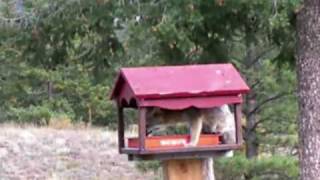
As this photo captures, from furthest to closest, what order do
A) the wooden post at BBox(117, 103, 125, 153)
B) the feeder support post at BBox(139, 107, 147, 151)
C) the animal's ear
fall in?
the wooden post at BBox(117, 103, 125, 153) < the animal's ear < the feeder support post at BBox(139, 107, 147, 151)

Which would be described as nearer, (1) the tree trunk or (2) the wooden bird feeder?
(2) the wooden bird feeder

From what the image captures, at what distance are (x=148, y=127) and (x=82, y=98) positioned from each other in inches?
598

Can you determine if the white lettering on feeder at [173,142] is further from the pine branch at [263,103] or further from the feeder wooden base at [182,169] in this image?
the pine branch at [263,103]

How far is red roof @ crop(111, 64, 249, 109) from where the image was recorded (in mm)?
4824

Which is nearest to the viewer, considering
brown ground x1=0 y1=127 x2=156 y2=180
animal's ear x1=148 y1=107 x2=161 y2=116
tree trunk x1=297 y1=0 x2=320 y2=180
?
animal's ear x1=148 y1=107 x2=161 y2=116

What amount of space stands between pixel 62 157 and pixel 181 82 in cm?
718

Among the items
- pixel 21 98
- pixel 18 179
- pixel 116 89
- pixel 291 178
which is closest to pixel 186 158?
pixel 116 89

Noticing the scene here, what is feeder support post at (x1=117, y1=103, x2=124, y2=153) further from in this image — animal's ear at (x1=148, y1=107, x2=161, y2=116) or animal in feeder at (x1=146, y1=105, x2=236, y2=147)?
animal's ear at (x1=148, y1=107, x2=161, y2=116)

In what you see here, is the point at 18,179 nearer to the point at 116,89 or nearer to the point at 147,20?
the point at 147,20

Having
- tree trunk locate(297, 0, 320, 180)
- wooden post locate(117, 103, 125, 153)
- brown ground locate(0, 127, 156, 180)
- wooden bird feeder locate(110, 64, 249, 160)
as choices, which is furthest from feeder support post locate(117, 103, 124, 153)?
brown ground locate(0, 127, 156, 180)

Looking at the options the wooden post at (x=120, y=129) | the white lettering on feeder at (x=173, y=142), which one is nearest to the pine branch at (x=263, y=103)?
the wooden post at (x=120, y=129)

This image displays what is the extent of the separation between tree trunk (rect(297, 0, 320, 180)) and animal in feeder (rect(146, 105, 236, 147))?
3.66ft

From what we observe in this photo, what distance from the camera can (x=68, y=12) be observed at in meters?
7.08

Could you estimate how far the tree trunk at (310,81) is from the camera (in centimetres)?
598
